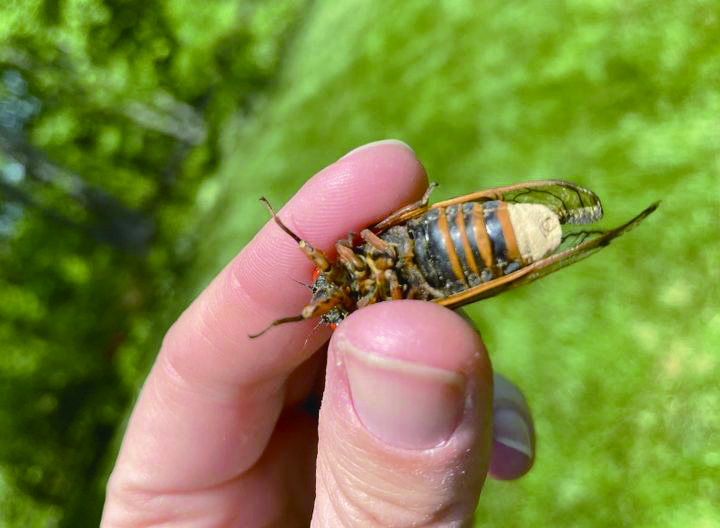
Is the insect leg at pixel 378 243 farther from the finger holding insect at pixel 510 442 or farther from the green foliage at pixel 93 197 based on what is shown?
the green foliage at pixel 93 197

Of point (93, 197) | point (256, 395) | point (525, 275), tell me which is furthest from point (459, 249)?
point (93, 197)

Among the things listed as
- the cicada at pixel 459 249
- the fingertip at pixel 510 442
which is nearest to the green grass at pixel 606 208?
the fingertip at pixel 510 442

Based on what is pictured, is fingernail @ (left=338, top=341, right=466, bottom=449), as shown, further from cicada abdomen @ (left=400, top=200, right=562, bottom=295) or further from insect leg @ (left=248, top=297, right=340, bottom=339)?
cicada abdomen @ (left=400, top=200, right=562, bottom=295)

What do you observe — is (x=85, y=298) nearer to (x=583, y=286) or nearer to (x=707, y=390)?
(x=583, y=286)

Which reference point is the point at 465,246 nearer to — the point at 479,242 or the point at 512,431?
the point at 479,242

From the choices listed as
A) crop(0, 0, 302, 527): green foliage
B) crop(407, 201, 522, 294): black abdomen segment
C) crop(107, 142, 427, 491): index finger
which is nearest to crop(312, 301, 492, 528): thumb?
crop(407, 201, 522, 294): black abdomen segment

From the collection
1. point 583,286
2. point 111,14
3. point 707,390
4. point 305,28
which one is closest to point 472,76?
point 583,286
